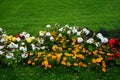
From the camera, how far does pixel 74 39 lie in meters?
9.71

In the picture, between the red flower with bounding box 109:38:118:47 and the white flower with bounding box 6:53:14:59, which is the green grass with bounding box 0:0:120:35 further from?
the white flower with bounding box 6:53:14:59

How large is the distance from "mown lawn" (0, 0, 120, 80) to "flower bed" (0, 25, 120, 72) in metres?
0.27

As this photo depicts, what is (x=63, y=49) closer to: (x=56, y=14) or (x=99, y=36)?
(x=99, y=36)

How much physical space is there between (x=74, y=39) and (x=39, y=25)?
2956mm

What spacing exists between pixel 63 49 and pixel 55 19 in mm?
3635

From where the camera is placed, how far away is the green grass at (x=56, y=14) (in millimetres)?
12094

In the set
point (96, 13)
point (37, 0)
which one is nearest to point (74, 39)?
point (96, 13)

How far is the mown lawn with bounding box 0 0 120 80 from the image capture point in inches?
331

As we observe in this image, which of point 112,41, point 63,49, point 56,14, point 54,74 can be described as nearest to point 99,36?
point 112,41

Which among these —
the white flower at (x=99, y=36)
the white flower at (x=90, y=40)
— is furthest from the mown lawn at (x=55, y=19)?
the white flower at (x=99, y=36)

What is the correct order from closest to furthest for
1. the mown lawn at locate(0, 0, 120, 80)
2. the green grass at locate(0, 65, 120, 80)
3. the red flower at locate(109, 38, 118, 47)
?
the green grass at locate(0, 65, 120, 80), the mown lawn at locate(0, 0, 120, 80), the red flower at locate(109, 38, 118, 47)

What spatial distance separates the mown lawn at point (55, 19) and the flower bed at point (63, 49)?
0.27 metres

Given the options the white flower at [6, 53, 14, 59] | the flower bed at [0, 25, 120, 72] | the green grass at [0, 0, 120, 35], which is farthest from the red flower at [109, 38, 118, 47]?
the white flower at [6, 53, 14, 59]

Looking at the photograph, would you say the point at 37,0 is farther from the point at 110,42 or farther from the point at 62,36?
the point at 110,42
